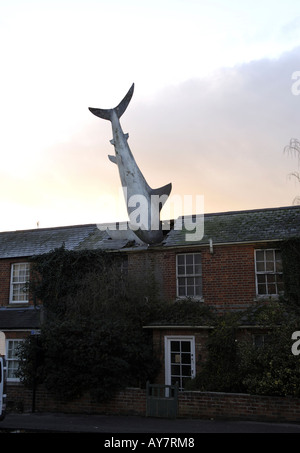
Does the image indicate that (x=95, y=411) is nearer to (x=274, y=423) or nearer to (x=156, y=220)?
(x=274, y=423)

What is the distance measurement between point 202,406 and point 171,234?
8599 millimetres

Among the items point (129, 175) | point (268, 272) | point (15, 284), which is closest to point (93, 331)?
point (268, 272)

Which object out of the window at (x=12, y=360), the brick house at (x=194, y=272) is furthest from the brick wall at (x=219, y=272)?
the window at (x=12, y=360)

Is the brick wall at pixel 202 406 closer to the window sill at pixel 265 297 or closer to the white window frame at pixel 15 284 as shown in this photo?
the window sill at pixel 265 297

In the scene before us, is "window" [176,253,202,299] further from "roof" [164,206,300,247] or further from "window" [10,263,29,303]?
"window" [10,263,29,303]

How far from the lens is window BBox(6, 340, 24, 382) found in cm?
1872

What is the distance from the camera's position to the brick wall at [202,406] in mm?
12633

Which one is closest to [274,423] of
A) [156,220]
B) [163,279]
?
[163,279]

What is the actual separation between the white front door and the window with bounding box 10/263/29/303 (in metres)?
7.82

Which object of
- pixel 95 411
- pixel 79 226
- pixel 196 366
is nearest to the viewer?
pixel 95 411

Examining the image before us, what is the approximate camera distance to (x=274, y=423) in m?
12.4

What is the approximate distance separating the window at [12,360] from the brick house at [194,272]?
0.04 m

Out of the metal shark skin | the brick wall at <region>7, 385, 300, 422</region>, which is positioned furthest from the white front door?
the metal shark skin
